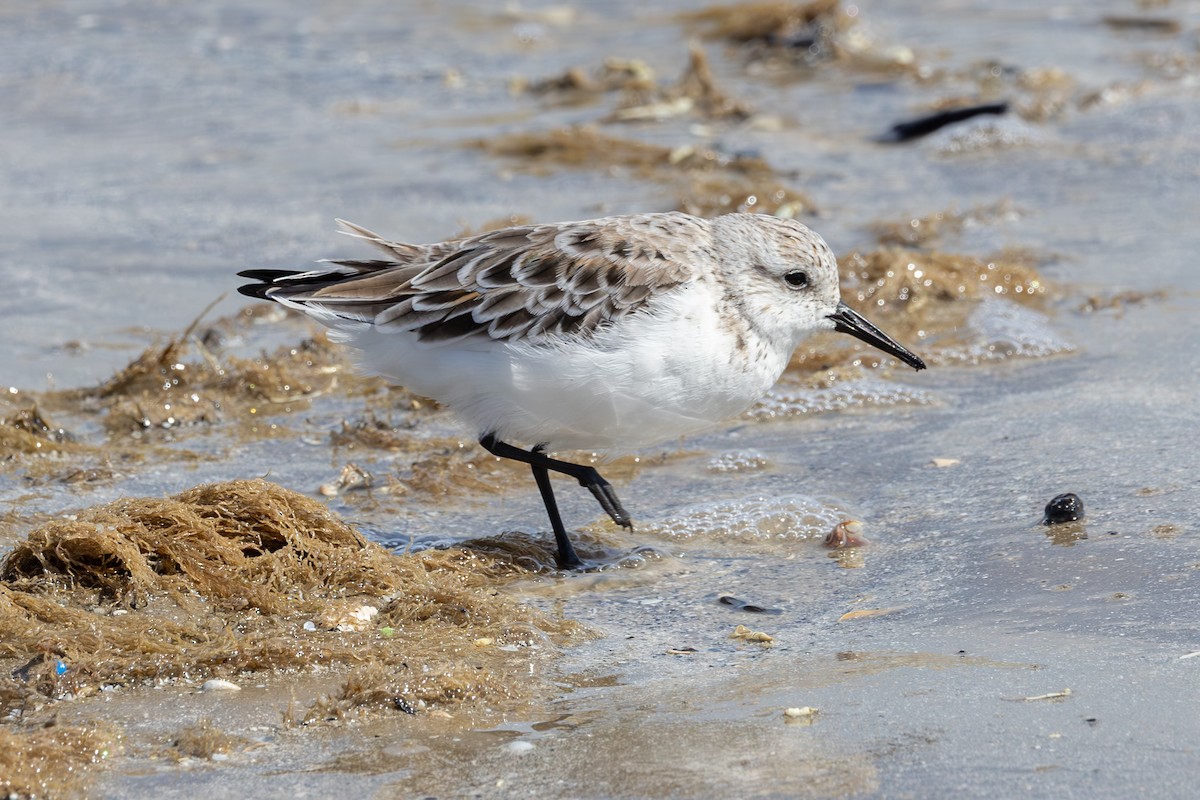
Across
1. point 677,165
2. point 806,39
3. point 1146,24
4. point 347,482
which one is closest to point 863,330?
point 347,482

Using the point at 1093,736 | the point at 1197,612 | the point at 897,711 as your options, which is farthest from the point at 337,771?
the point at 1197,612

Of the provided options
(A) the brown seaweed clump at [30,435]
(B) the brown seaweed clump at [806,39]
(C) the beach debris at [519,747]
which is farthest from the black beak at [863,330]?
(B) the brown seaweed clump at [806,39]

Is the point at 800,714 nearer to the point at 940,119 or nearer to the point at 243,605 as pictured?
the point at 243,605

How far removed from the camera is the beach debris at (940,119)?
9.87m

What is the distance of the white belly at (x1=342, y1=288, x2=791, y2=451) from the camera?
4547mm

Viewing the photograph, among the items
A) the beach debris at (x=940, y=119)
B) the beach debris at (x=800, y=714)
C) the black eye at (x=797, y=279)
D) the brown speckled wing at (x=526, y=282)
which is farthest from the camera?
the beach debris at (x=940, y=119)

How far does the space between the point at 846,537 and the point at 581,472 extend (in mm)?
880

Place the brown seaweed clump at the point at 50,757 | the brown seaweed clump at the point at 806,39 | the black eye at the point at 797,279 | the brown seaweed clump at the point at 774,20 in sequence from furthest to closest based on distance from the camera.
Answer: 1. the brown seaweed clump at the point at 774,20
2. the brown seaweed clump at the point at 806,39
3. the black eye at the point at 797,279
4. the brown seaweed clump at the point at 50,757

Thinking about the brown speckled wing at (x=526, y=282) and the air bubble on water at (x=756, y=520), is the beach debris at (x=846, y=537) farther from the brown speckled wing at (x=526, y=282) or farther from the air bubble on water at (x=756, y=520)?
the brown speckled wing at (x=526, y=282)

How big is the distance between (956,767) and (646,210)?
5.75 meters

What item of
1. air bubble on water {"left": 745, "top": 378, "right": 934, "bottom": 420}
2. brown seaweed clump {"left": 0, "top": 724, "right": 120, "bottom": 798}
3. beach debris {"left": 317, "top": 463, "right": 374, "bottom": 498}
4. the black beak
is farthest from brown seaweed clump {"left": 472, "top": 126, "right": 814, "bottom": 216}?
brown seaweed clump {"left": 0, "top": 724, "right": 120, "bottom": 798}

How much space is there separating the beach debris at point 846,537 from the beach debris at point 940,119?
5606 mm

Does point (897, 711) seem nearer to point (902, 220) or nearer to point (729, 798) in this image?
point (729, 798)

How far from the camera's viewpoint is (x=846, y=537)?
4859 millimetres
